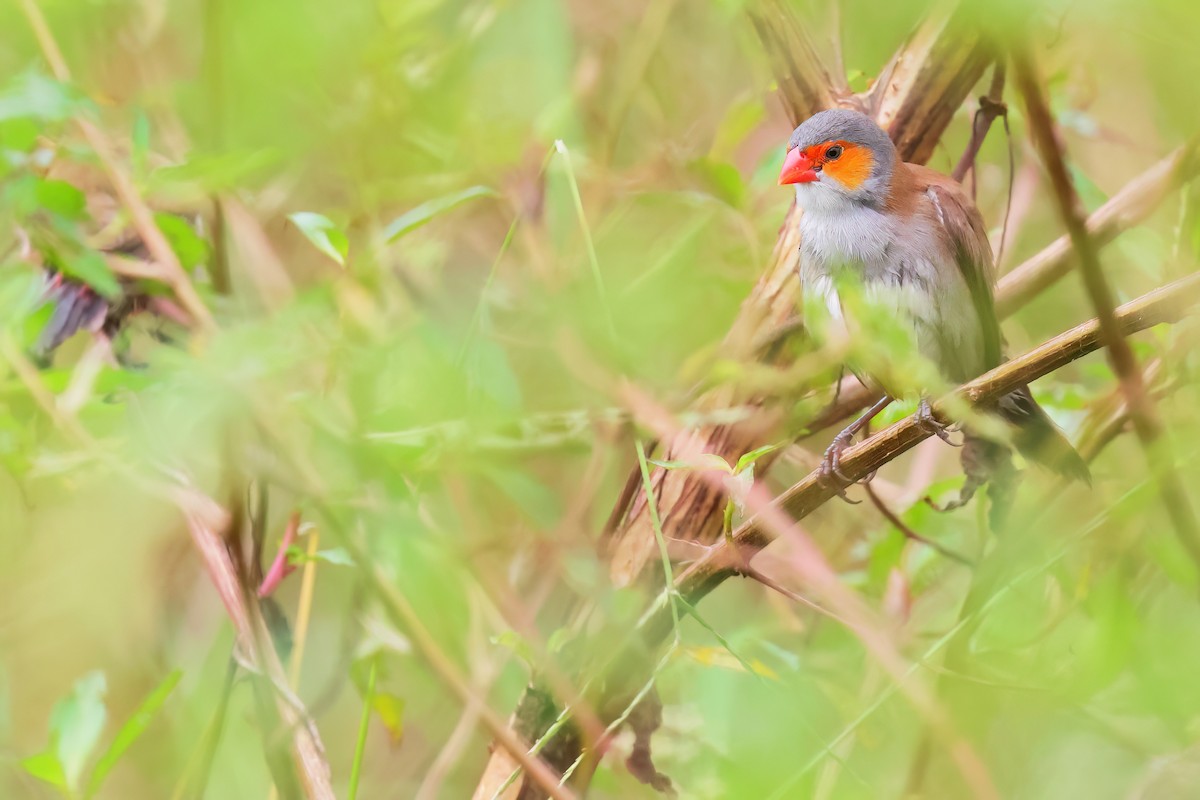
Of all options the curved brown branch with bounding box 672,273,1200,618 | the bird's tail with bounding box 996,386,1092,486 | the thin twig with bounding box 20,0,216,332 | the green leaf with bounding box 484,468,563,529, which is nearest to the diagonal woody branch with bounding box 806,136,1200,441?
the bird's tail with bounding box 996,386,1092,486

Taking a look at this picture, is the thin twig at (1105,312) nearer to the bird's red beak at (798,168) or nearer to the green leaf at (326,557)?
the green leaf at (326,557)

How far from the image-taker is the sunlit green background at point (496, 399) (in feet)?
3.74

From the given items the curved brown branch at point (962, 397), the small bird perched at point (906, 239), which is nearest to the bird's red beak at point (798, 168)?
the small bird perched at point (906, 239)

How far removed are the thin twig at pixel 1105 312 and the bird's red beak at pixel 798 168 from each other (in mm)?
1196

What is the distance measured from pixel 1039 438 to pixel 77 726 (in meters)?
1.65

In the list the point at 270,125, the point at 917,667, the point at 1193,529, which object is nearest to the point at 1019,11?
the point at 270,125

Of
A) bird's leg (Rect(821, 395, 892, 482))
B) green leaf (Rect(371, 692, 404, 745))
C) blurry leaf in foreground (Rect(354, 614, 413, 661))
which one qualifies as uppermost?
bird's leg (Rect(821, 395, 892, 482))

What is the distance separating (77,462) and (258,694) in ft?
1.55

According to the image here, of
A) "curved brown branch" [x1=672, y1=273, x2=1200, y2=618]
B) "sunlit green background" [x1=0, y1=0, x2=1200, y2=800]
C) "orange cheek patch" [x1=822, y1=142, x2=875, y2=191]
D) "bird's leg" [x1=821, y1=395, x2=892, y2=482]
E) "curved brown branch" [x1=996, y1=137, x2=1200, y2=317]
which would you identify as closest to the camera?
"curved brown branch" [x1=672, y1=273, x2=1200, y2=618]

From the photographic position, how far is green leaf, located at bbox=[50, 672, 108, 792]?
60.1 inches

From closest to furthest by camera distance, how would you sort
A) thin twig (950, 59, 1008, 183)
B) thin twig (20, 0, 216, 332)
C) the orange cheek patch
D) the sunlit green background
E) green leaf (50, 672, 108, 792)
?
the sunlit green background, green leaf (50, 672, 108, 792), thin twig (20, 0, 216, 332), thin twig (950, 59, 1008, 183), the orange cheek patch

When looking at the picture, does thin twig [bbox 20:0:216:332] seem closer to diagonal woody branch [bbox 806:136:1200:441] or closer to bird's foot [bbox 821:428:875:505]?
bird's foot [bbox 821:428:875:505]

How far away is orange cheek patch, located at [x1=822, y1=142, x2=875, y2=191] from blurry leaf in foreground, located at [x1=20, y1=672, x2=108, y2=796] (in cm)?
159

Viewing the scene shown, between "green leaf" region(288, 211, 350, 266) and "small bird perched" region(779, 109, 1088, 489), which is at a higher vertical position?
"green leaf" region(288, 211, 350, 266)
